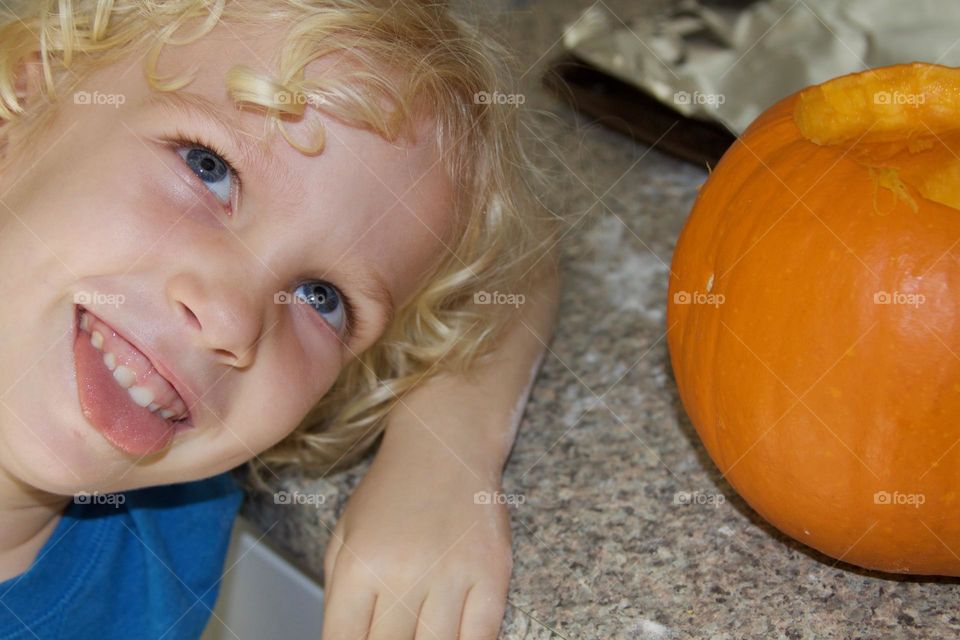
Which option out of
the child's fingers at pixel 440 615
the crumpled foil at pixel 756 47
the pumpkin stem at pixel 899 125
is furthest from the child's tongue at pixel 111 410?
the crumpled foil at pixel 756 47

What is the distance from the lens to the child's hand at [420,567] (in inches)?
33.4

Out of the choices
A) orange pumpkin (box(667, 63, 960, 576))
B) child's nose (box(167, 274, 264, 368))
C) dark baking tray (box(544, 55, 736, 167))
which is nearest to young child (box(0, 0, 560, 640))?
child's nose (box(167, 274, 264, 368))

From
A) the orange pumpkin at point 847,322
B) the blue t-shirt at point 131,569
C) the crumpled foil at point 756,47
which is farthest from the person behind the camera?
the crumpled foil at point 756,47

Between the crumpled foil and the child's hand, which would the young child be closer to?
the child's hand

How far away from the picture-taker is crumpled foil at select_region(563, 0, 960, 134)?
1.25 m

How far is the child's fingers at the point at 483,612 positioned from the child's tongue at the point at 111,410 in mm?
281

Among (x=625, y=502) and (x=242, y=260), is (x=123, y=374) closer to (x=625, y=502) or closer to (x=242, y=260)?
(x=242, y=260)

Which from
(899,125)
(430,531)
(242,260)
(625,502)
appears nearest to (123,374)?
(242,260)

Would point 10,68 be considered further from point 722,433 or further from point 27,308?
point 722,433

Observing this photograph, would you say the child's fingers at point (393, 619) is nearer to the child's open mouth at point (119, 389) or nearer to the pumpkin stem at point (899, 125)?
the child's open mouth at point (119, 389)

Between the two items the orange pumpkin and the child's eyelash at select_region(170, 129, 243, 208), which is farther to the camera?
the child's eyelash at select_region(170, 129, 243, 208)

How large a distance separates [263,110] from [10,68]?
0.27m

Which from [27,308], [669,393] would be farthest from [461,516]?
[27,308]

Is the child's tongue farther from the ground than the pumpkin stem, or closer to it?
closer to it
